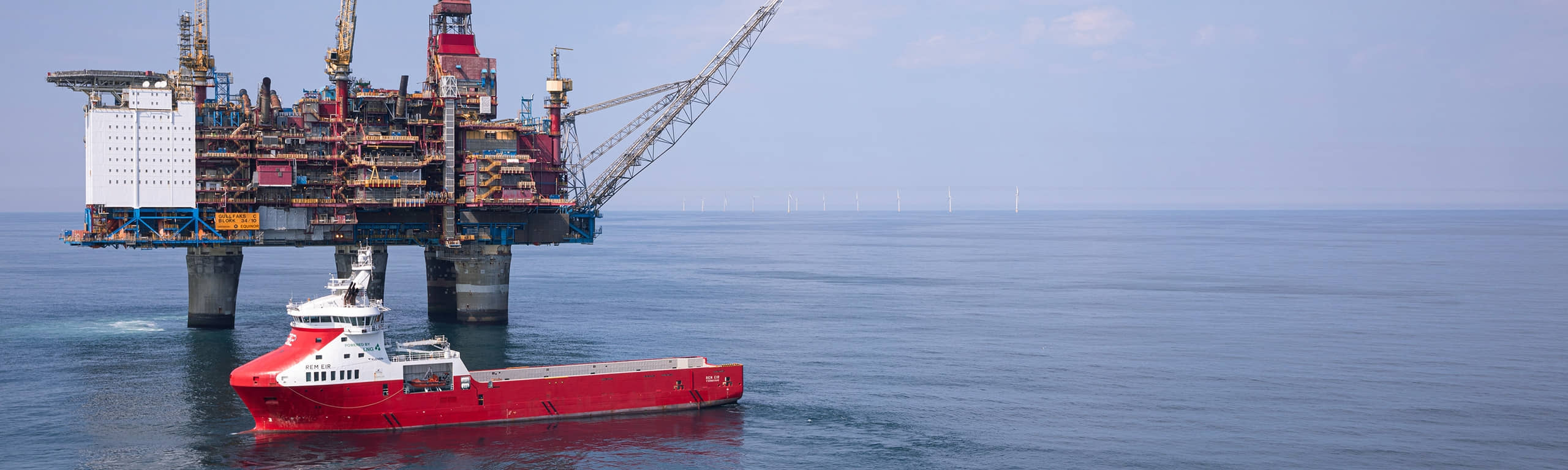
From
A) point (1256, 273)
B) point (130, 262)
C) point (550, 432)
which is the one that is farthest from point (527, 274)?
point (550, 432)

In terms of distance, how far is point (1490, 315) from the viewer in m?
97.8

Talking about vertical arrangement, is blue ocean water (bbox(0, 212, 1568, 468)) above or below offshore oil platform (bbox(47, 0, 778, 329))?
below

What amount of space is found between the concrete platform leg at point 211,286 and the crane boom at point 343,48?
1404cm

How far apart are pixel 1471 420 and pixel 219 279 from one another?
76.4 meters

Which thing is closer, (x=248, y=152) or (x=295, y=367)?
(x=295, y=367)

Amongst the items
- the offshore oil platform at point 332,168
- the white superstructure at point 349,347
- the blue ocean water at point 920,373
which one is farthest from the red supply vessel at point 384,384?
the offshore oil platform at point 332,168

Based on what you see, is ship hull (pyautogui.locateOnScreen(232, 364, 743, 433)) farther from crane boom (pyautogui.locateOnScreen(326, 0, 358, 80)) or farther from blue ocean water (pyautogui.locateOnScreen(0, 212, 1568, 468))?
crane boom (pyautogui.locateOnScreen(326, 0, 358, 80))

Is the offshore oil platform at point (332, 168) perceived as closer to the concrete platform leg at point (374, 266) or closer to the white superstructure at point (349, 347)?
the concrete platform leg at point (374, 266)

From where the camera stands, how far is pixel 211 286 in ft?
277

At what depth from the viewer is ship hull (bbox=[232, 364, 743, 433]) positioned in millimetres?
52719

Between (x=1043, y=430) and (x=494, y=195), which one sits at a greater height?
(x=494, y=195)

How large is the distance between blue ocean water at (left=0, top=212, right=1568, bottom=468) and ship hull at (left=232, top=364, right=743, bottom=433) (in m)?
0.72

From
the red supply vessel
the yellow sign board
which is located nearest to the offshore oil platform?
the yellow sign board

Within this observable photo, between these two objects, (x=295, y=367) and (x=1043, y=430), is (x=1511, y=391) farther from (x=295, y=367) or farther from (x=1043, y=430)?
(x=295, y=367)
